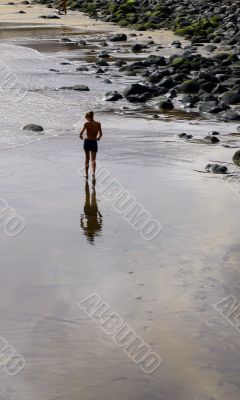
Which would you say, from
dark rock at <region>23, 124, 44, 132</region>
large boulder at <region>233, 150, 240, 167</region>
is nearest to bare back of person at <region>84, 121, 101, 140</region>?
large boulder at <region>233, 150, 240, 167</region>

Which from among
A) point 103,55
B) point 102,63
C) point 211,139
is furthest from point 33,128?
point 103,55

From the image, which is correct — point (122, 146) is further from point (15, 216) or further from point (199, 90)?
point (199, 90)

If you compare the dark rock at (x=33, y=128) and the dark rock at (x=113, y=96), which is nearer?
the dark rock at (x=33, y=128)

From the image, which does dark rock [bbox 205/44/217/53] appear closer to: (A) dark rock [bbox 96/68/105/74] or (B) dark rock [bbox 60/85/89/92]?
(A) dark rock [bbox 96/68/105/74]

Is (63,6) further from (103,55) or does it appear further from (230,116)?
(230,116)

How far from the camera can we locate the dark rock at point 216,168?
1595cm

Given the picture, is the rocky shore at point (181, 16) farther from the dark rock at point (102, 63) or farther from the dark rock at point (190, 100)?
the dark rock at point (190, 100)

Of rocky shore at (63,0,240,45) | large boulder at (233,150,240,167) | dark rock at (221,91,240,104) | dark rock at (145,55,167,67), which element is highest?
rocky shore at (63,0,240,45)

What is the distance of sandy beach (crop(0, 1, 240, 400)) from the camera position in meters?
8.27

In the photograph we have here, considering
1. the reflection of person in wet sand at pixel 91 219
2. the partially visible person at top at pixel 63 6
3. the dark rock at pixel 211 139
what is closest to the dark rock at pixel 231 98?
the dark rock at pixel 211 139

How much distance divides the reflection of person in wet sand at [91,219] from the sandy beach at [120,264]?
0.10 feet

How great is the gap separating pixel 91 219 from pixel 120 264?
214 cm

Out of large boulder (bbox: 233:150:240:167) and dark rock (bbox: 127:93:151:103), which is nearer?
large boulder (bbox: 233:150:240:167)

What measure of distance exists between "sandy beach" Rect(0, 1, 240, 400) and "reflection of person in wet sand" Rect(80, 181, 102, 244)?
3 centimetres
